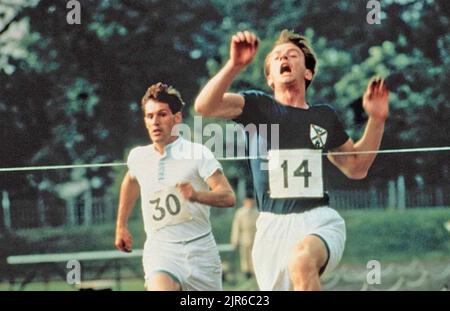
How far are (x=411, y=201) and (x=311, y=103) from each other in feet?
2.22

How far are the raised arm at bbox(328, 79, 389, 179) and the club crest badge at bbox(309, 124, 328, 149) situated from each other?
76 millimetres

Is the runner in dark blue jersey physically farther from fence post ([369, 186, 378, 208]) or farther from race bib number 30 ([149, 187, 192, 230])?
race bib number 30 ([149, 187, 192, 230])

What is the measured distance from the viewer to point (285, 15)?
545 centimetres

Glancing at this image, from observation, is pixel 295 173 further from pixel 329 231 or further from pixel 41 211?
pixel 41 211

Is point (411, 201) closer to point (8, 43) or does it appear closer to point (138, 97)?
point (138, 97)

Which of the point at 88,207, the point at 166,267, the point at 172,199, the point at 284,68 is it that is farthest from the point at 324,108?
the point at 88,207

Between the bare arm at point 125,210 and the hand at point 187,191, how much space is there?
231 mm

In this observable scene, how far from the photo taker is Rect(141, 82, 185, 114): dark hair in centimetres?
542

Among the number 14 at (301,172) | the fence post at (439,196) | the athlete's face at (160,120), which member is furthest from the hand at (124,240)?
the fence post at (439,196)

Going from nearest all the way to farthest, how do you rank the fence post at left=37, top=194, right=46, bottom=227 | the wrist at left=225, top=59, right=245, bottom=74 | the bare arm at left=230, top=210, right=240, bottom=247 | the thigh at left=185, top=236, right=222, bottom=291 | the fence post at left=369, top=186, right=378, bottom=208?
the wrist at left=225, top=59, right=245, bottom=74 → the thigh at left=185, top=236, right=222, bottom=291 → the bare arm at left=230, top=210, right=240, bottom=247 → the fence post at left=369, top=186, right=378, bottom=208 → the fence post at left=37, top=194, right=46, bottom=227

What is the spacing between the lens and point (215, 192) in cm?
534

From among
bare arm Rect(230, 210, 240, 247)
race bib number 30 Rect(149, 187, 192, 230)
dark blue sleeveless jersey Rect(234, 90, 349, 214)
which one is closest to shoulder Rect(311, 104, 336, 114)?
dark blue sleeveless jersey Rect(234, 90, 349, 214)

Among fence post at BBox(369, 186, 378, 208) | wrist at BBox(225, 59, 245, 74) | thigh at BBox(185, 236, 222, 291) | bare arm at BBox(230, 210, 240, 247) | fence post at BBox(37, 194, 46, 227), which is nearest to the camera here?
wrist at BBox(225, 59, 245, 74)
